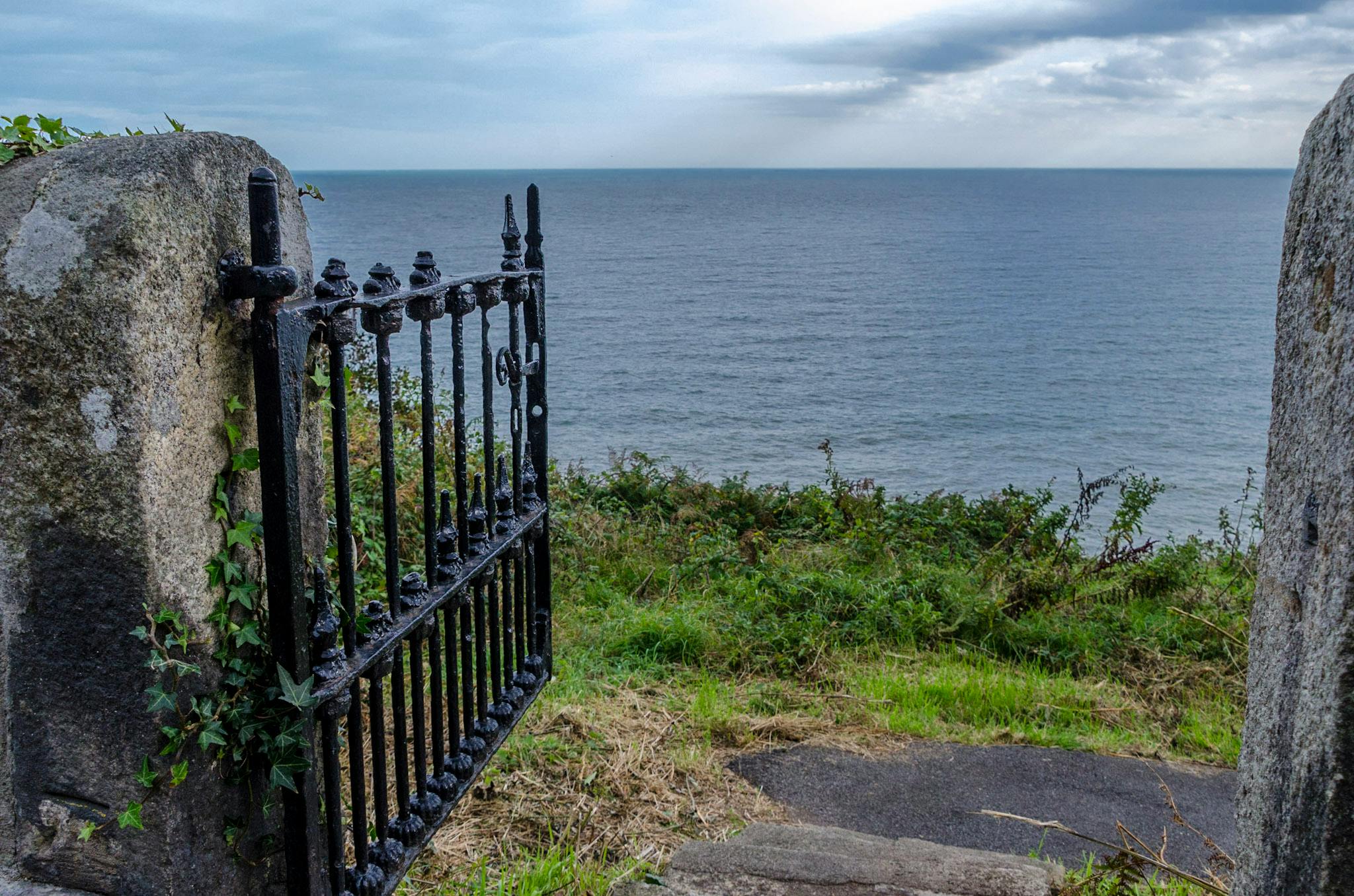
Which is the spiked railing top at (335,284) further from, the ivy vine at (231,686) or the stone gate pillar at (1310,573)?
the stone gate pillar at (1310,573)

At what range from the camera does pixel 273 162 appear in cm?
220

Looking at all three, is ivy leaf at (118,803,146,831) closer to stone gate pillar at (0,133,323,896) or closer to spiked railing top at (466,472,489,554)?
stone gate pillar at (0,133,323,896)

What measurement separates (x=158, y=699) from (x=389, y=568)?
2.54 feet

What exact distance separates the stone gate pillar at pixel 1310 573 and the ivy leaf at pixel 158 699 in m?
1.94

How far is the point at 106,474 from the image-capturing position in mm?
1757

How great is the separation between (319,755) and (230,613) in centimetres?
64

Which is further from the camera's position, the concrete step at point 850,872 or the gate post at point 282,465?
the concrete step at point 850,872

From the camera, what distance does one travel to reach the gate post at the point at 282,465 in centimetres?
192

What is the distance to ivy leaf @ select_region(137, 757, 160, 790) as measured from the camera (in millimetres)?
1852

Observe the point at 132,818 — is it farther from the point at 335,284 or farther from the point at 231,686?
the point at 335,284

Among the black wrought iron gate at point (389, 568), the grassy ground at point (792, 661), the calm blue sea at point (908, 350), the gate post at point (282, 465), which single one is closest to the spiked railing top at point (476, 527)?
the black wrought iron gate at point (389, 568)

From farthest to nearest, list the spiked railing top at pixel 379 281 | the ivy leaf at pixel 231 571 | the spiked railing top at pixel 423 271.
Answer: the spiked railing top at pixel 423 271 → the spiked railing top at pixel 379 281 → the ivy leaf at pixel 231 571

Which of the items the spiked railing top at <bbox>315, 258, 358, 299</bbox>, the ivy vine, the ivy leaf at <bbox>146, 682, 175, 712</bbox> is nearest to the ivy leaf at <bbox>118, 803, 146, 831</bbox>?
the ivy vine

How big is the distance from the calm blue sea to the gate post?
53.2 feet
